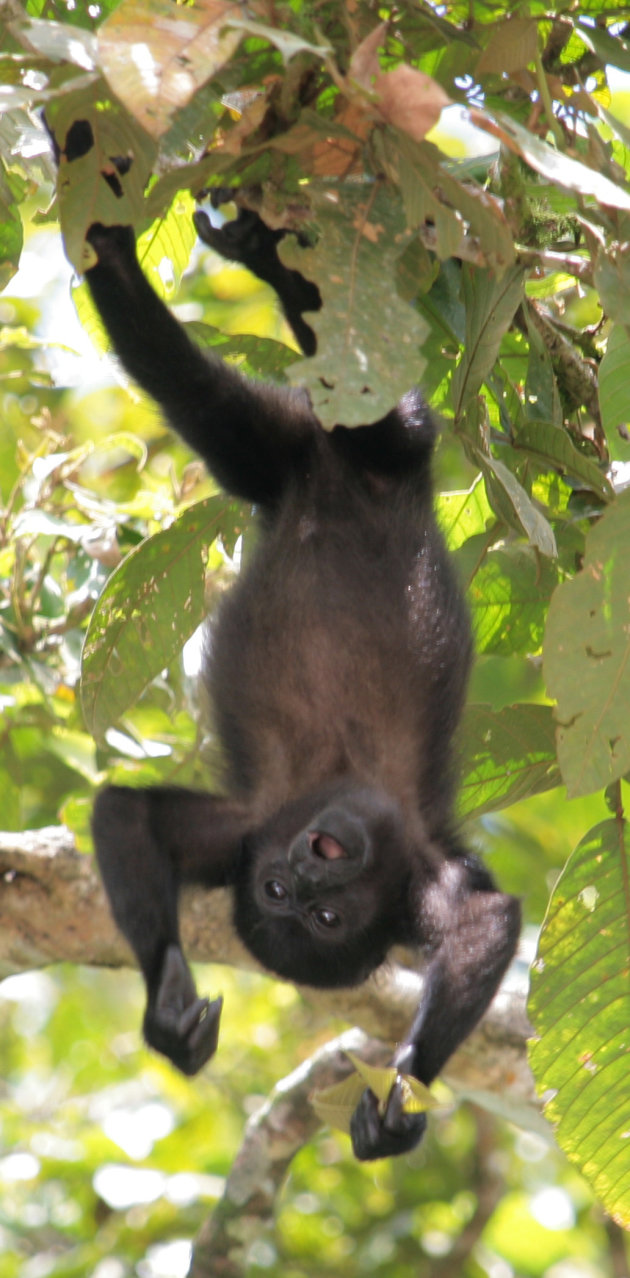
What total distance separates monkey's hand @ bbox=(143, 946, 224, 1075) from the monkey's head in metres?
0.36

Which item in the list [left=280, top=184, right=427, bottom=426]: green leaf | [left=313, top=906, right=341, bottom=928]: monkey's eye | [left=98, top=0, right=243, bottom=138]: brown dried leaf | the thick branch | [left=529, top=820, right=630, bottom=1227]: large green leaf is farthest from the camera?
the thick branch

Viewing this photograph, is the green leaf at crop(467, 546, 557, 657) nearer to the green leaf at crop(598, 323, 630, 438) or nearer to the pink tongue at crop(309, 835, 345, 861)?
the pink tongue at crop(309, 835, 345, 861)

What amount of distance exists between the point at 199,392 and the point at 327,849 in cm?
Result: 103

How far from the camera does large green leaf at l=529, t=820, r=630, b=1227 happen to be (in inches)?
97.9

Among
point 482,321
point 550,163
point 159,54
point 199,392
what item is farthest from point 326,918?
point 159,54

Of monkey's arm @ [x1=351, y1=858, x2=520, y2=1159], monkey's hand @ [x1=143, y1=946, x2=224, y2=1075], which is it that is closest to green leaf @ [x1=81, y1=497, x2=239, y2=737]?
monkey's hand @ [x1=143, y1=946, x2=224, y2=1075]

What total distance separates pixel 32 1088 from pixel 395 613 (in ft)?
18.5

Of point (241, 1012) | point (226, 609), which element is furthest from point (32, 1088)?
point (226, 609)

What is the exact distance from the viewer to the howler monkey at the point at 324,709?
2826mm

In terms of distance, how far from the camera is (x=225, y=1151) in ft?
18.3

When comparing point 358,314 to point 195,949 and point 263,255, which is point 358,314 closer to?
point 263,255

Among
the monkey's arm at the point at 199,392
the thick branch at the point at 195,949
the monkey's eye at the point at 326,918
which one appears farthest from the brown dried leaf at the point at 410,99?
the thick branch at the point at 195,949

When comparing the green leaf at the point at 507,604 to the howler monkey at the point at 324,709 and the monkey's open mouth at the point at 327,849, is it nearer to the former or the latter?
the howler monkey at the point at 324,709

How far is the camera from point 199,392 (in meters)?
2.87
